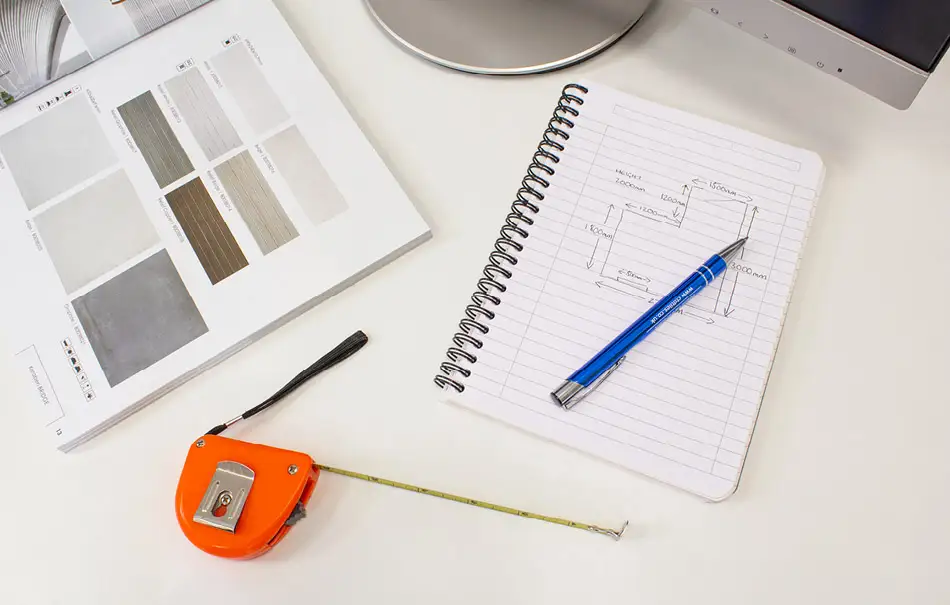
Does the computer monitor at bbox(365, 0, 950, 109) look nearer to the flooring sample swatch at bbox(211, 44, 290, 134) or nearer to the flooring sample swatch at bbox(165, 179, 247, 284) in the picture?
the flooring sample swatch at bbox(211, 44, 290, 134)

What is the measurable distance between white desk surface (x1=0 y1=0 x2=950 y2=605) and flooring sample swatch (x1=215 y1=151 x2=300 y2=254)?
73 mm

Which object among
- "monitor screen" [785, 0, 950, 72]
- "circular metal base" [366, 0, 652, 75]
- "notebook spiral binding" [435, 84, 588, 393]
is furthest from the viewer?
"circular metal base" [366, 0, 652, 75]

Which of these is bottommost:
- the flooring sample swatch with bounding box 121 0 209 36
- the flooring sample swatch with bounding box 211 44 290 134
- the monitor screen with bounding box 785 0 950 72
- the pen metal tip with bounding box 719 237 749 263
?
the pen metal tip with bounding box 719 237 749 263

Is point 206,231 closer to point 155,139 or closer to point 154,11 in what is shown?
point 155,139

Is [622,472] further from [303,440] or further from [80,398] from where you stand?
[80,398]

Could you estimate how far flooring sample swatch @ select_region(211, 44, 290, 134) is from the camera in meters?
0.65

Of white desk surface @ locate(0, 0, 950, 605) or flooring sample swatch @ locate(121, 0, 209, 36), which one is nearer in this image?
white desk surface @ locate(0, 0, 950, 605)

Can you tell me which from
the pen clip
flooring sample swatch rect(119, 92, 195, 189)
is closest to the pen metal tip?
the pen clip

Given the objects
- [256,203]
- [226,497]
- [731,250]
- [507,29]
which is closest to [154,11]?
[256,203]

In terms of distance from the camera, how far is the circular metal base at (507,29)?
0.67m

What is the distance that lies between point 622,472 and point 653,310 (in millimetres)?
122

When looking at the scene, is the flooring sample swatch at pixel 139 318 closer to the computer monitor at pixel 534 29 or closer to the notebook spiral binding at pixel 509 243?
the notebook spiral binding at pixel 509 243

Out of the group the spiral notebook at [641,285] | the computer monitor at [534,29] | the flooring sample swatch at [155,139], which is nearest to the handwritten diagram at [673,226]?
the spiral notebook at [641,285]

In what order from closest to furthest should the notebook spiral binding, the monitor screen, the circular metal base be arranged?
the monitor screen → the notebook spiral binding → the circular metal base
